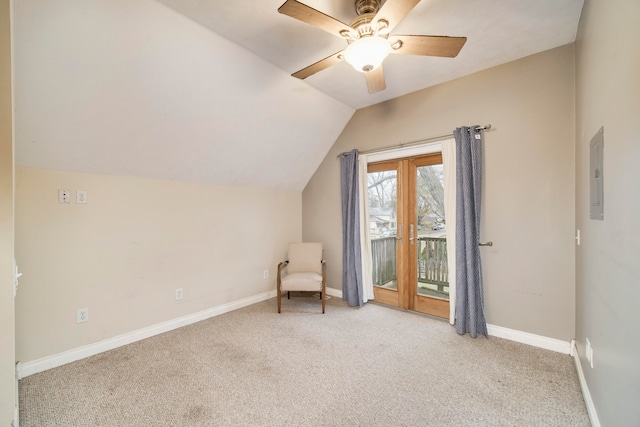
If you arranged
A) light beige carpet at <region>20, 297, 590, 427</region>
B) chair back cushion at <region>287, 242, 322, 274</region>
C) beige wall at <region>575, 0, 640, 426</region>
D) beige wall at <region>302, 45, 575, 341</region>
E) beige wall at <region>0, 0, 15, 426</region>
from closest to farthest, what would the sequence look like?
beige wall at <region>575, 0, 640, 426</region> < beige wall at <region>0, 0, 15, 426</region> < light beige carpet at <region>20, 297, 590, 427</region> < beige wall at <region>302, 45, 575, 341</region> < chair back cushion at <region>287, 242, 322, 274</region>

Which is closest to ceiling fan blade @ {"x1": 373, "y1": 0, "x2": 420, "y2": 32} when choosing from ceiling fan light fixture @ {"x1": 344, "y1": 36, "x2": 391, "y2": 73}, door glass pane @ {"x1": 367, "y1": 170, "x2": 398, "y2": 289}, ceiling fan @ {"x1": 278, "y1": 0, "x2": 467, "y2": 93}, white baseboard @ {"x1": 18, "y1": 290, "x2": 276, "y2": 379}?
ceiling fan @ {"x1": 278, "y1": 0, "x2": 467, "y2": 93}

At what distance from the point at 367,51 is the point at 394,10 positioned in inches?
9.4

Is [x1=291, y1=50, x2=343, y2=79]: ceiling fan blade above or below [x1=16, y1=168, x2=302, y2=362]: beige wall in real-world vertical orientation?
above

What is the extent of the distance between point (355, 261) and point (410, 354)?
1.46m

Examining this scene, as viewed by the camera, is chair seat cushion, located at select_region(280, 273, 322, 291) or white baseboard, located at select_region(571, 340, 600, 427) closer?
white baseboard, located at select_region(571, 340, 600, 427)

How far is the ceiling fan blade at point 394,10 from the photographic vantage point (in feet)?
4.62

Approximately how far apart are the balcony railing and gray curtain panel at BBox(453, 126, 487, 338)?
1.10 ft

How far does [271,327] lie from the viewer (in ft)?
10.1

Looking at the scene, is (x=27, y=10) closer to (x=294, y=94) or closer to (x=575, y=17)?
(x=294, y=94)

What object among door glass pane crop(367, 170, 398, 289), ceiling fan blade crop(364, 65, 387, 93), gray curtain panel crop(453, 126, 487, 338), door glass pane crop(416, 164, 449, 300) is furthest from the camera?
door glass pane crop(367, 170, 398, 289)

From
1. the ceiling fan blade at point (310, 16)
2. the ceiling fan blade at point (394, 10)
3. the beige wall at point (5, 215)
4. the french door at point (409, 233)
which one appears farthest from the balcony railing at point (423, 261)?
the beige wall at point (5, 215)

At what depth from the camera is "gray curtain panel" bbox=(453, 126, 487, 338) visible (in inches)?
110

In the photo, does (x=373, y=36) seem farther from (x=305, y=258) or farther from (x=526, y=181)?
(x=305, y=258)

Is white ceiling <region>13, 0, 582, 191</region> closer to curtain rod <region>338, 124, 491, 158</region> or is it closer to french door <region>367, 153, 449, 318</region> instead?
curtain rod <region>338, 124, 491, 158</region>
